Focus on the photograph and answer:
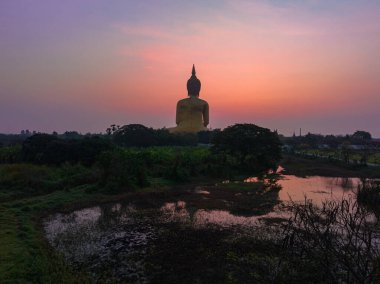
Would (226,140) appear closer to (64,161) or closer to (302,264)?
(64,161)

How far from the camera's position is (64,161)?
29484 millimetres

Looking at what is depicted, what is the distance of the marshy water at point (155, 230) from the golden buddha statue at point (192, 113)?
52.1 metres

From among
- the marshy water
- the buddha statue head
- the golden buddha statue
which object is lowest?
the marshy water

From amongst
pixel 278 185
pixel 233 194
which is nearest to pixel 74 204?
pixel 233 194

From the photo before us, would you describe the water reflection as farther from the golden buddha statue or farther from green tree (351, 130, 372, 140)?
green tree (351, 130, 372, 140)

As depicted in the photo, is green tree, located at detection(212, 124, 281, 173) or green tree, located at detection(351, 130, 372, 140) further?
green tree, located at detection(351, 130, 372, 140)

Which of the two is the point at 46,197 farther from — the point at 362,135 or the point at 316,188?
the point at 362,135

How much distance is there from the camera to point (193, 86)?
78.4 meters

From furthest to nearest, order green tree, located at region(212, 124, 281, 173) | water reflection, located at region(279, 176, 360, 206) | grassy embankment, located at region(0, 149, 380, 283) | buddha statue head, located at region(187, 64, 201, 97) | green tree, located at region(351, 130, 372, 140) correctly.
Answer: green tree, located at region(351, 130, 372, 140), buddha statue head, located at region(187, 64, 201, 97), green tree, located at region(212, 124, 281, 173), water reflection, located at region(279, 176, 360, 206), grassy embankment, located at region(0, 149, 380, 283)

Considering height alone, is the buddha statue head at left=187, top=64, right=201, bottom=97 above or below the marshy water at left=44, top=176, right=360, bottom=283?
above

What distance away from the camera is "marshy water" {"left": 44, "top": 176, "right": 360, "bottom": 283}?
1069cm

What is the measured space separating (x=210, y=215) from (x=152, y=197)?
6.18 metres

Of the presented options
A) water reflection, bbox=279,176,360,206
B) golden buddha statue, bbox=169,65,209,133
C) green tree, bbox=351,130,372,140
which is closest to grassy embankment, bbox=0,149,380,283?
water reflection, bbox=279,176,360,206

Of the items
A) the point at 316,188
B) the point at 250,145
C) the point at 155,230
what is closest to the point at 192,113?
the point at 250,145
